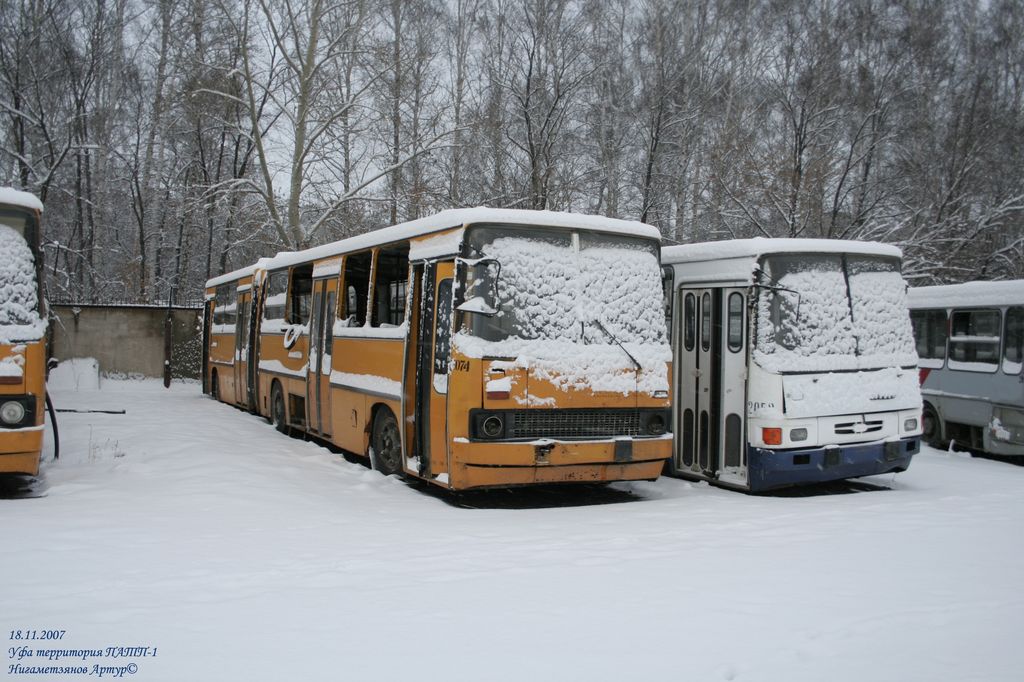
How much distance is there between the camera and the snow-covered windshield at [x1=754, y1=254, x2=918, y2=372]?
9.98 metres

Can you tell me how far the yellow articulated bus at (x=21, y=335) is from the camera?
8.54m

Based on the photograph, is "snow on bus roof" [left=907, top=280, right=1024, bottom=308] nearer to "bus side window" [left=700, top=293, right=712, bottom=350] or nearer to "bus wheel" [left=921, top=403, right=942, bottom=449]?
"bus wheel" [left=921, top=403, right=942, bottom=449]

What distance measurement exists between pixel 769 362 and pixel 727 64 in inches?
923

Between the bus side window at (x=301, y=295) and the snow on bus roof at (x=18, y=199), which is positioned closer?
the snow on bus roof at (x=18, y=199)

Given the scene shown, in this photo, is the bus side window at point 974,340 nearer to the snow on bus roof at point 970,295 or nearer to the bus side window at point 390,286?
the snow on bus roof at point 970,295

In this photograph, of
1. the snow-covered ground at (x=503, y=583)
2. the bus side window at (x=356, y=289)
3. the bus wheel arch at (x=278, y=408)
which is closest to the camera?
the snow-covered ground at (x=503, y=583)

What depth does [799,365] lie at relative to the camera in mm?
9930

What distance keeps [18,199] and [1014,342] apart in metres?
13.2

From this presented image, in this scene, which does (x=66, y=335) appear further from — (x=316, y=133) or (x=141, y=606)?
(x=141, y=606)

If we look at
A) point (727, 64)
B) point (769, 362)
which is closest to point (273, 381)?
point (769, 362)

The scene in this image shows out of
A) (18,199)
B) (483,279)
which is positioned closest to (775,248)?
(483,279)

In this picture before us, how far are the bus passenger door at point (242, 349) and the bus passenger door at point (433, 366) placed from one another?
9.22 metres

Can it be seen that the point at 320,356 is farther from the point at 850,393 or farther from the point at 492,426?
the point at 850,393

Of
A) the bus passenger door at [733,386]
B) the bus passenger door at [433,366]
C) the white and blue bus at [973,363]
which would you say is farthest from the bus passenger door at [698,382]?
the white and blue bus at [973,363]
